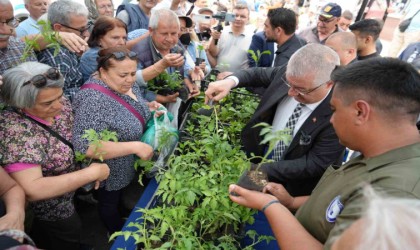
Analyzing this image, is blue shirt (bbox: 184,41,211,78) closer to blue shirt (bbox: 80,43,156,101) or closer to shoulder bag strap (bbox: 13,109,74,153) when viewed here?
blue shirt (bbox: 80,43,156,101)

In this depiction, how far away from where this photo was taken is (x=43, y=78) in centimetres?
167

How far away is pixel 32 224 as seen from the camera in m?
1.97

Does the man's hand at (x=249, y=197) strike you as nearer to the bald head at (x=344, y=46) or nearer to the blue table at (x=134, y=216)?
the blue table at (x=134, y=216)

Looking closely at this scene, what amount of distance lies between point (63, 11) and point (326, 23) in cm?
366

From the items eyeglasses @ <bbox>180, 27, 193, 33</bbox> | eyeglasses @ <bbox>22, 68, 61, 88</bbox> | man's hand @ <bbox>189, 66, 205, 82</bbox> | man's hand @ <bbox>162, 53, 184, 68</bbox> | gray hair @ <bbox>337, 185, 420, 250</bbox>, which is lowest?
man's hand @ <bbox>189, 66, 205, 82</bbox>

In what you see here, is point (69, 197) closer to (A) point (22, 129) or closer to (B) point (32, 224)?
(B) point (32, 224)

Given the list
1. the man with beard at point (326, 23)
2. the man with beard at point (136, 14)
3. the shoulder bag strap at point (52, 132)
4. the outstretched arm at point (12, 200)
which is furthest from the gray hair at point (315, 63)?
the man with beard at point (326, 23)

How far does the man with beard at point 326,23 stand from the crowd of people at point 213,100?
1326 millimetres

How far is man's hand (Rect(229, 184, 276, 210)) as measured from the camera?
1319 mm

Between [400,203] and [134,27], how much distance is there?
3916mm

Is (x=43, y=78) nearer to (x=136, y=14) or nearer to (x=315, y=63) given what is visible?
(x=315, y=63)

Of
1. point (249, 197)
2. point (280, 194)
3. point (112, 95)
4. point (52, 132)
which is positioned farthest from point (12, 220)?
point (280, 194)

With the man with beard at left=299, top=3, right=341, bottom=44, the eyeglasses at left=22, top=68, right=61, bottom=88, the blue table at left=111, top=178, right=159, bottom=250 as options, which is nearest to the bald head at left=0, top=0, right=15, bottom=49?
the eyeglasses at left=22, top=68, right=61, bottom=88

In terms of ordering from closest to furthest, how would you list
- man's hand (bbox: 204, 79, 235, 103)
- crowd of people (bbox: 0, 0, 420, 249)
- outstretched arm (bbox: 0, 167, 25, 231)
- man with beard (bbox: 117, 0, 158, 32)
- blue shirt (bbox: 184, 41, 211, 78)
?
crowd of people (bbox: 0, 0, 420, 249) → outstretched arm (bbox: 0, 167, 25, 231) → man's hand (bbox: 204, 79, 235, 103) → blue shirt (bbox: 184, 41, 211, 78) → man with beard (bbox: 117, 0, 158, 32)
